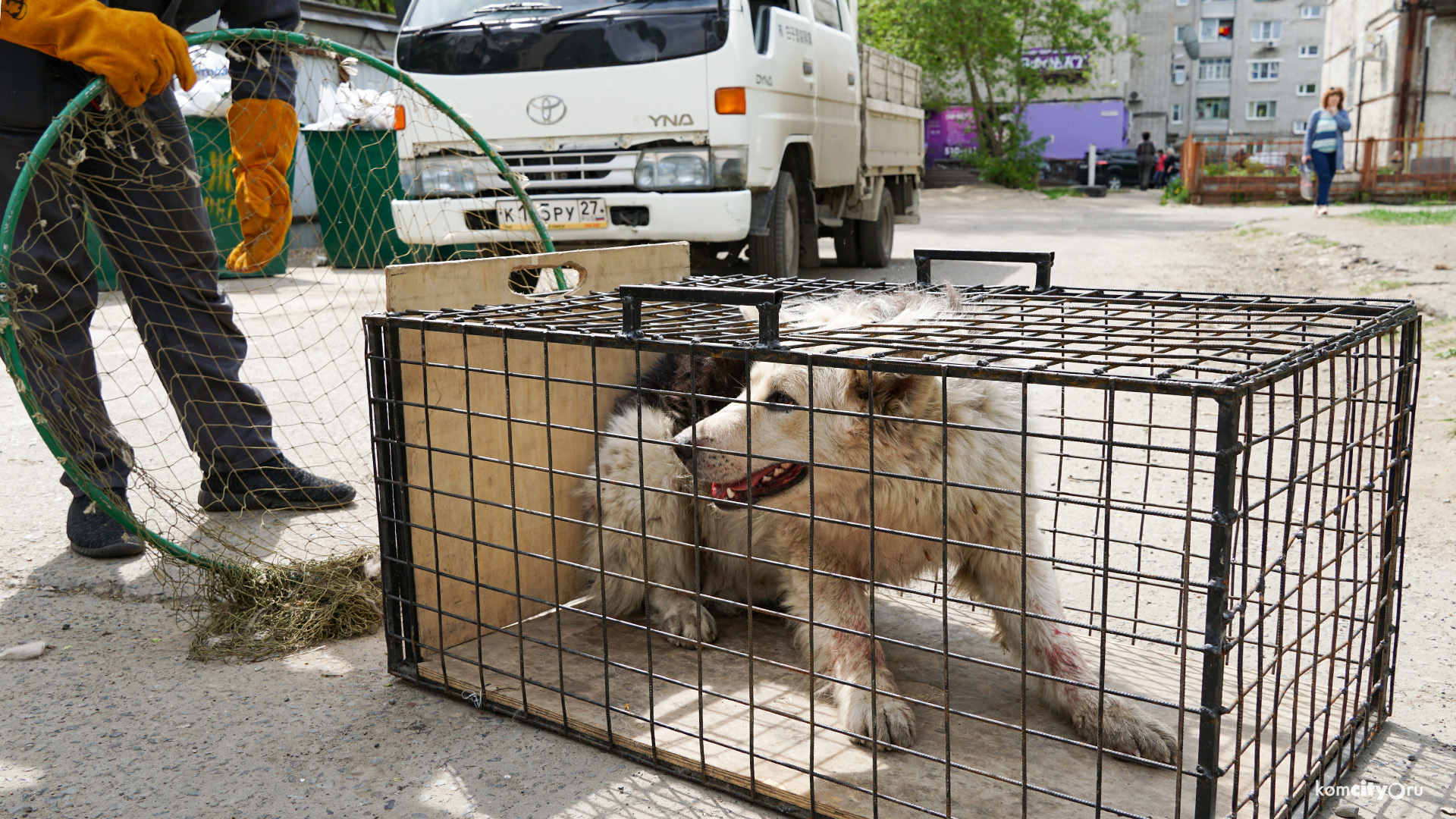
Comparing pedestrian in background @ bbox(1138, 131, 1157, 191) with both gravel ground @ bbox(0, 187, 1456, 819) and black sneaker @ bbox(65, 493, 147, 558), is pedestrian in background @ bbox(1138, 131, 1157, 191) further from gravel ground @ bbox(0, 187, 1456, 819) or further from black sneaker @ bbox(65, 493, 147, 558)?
black sneaker @ bbox(65, 493, 147, 558)

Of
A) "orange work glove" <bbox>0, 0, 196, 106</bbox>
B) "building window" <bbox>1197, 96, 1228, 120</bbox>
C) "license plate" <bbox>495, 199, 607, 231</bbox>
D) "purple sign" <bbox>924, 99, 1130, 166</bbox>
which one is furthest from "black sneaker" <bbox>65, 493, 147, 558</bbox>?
"building window" <bbox>1197, 96, 1228, 120</bbox>

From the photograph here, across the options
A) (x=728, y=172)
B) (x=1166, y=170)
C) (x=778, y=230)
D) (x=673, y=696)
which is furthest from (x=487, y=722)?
(x=1166, y=170)

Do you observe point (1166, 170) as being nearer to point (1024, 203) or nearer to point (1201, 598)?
point (1024, 203)

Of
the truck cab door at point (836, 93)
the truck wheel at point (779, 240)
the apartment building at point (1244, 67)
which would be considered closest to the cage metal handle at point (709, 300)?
the truck wheel at point (779, 240)

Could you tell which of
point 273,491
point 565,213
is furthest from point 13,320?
point 565,213

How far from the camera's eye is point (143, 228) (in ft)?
11.4

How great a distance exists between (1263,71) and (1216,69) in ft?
8.09

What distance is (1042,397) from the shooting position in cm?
497

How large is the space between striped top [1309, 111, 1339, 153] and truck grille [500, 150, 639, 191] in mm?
15526

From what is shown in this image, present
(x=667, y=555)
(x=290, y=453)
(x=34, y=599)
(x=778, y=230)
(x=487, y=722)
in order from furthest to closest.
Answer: (x=778, y=230) → (x=290, y=453) → (x=34, y=599) → (x=667, y=555) → (x=487, y=722)

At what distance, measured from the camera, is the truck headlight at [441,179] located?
7281mm

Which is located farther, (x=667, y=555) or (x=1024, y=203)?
(x=1024, y=203)

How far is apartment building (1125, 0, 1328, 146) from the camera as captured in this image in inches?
2270

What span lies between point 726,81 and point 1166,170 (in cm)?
3738
